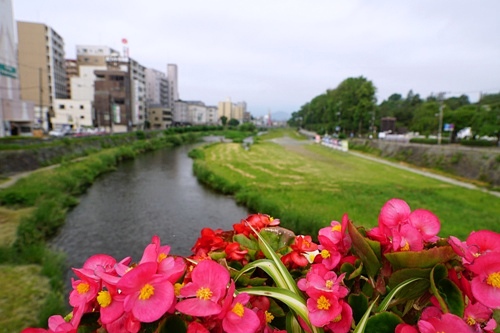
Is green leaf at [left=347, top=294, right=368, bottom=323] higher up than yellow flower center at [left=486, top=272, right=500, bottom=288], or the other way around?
yellow flower center at [left=486, top=272, right=500, bottom=288]

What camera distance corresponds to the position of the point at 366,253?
1.00 metres

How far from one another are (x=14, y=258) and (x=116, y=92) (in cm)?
5827

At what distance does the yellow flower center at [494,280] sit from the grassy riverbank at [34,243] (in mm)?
6454

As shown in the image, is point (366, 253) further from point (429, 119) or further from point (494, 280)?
point (429, 119)

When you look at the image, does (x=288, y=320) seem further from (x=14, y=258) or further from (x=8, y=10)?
(x=8, y=10)

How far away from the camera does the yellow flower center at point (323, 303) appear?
35.8 inches

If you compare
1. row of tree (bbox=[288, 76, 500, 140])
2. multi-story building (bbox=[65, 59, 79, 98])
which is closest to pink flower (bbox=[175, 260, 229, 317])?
row of tree (bbox=[288, 76, 500, 140])

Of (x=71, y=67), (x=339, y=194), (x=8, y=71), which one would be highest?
(x=71, y=67)

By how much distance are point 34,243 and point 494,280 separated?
11.9 metres

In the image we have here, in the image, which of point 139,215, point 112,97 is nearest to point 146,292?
point 139,215

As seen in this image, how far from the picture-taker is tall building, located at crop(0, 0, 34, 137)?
31.3m

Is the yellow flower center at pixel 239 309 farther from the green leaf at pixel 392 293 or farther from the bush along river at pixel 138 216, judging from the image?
the bush along river at pixel 138 216

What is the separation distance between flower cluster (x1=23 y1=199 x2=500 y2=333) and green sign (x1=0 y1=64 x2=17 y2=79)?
4030 centimetres

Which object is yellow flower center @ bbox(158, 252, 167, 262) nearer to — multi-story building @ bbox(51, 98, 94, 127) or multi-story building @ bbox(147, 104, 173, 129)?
multi-story building @ bbox(51, 98, 94, 127)
